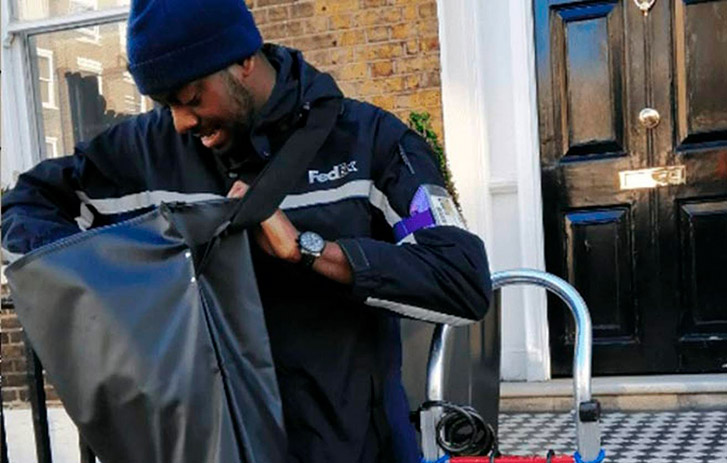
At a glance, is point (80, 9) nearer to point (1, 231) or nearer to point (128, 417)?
point (1, 231)

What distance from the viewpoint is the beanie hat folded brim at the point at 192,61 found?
54.6 inches

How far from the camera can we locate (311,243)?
1349 millimetres

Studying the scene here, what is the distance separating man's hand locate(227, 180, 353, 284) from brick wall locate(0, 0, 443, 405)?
361 cm

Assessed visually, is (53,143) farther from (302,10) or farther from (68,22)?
(302,10)

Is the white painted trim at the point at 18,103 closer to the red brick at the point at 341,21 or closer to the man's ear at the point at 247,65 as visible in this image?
the red brick at the point at 341,21

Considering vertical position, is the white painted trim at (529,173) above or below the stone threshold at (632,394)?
above

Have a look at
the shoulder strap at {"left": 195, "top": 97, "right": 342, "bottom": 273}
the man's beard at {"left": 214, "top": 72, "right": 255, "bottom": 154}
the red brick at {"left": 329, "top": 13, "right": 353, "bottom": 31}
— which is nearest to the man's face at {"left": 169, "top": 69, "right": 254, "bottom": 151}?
the man's beard at {"left": 214, "top": 72, "right": 255, "bottom": 154}

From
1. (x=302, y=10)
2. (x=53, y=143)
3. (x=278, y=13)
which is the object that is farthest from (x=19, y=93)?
(x=302, y=10)

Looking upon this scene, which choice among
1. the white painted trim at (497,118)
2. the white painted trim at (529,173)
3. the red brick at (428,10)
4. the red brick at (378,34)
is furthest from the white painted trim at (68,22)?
the white painted trim at (529,173)

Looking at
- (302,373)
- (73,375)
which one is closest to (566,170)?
(302,373)

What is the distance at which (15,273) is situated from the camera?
1.30m

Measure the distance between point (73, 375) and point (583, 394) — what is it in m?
1.10

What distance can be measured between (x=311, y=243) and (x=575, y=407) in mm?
898

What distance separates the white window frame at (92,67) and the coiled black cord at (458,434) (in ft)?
15.4
